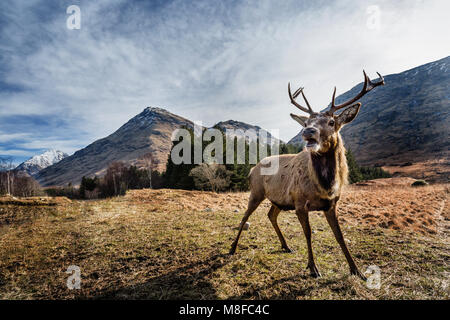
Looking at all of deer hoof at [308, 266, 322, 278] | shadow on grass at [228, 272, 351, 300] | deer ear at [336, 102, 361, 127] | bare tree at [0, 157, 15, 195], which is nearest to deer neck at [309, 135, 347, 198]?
deer ear at [336, 102, 361, 127]

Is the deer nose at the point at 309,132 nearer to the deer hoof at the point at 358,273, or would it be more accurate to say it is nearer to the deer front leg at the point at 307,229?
the deer front leg at the point at 307,229

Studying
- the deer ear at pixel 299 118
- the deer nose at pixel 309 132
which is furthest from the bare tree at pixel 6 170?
the deer nose at pixel 309 132

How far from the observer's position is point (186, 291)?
12.3 feet

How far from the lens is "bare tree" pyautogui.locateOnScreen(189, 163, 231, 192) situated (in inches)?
1283

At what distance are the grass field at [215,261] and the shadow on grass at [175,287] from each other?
0.8 inches

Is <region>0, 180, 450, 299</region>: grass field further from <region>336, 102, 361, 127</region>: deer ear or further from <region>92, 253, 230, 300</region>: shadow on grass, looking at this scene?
<region>336, 102, 361, 127</region>: deer ear

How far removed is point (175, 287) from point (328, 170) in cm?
419

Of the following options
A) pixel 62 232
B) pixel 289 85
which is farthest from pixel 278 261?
pixel 62 232

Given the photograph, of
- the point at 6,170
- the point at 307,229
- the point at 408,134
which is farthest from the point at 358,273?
the point at 408,134

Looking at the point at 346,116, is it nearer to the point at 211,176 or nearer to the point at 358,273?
the point at 358,273

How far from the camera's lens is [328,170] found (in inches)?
166

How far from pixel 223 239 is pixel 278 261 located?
2341mm

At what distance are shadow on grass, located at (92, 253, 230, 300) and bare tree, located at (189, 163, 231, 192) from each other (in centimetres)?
2785

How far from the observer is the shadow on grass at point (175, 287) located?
3648mm
